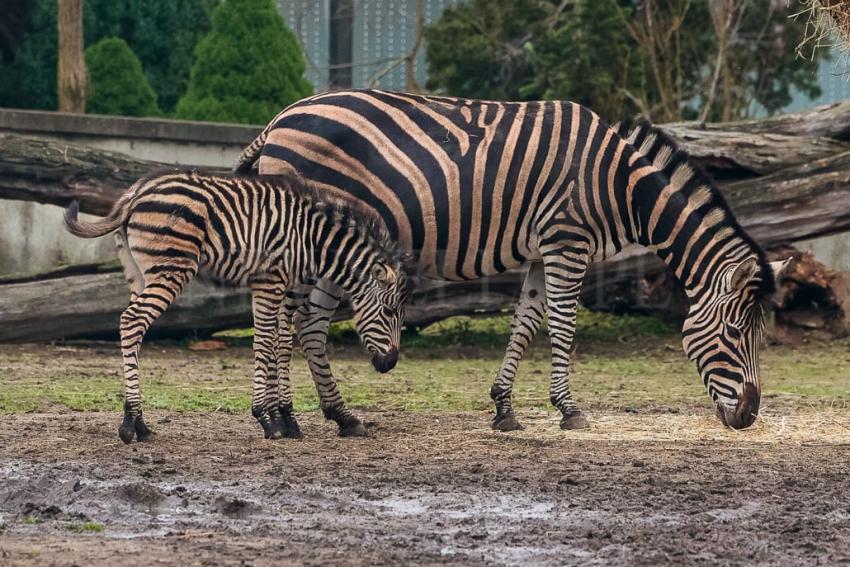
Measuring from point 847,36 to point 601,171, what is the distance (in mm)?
2034

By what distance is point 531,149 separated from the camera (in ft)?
29.6

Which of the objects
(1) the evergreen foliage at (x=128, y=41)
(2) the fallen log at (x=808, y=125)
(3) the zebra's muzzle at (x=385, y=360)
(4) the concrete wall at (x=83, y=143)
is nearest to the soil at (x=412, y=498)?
(3) the zebra's muzzle at (x=385, y=360)

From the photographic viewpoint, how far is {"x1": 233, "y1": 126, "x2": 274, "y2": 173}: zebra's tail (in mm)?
9227

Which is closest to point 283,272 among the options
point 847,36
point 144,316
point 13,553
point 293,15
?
point 144,316

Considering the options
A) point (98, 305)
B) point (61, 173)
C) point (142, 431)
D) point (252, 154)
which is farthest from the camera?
point (61, 173)

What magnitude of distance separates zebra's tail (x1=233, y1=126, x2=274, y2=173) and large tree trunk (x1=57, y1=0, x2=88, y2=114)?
295 inches

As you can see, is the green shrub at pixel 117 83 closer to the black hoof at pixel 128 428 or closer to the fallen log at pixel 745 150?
the fallen log at pixel 745 150

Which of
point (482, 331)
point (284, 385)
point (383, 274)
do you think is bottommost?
point (482, 331)

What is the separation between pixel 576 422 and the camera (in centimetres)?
881

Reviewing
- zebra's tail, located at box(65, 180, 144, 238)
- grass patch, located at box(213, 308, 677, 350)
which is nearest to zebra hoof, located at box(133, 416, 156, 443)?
zebra's tail, located at box(65, 180, 144, 238)

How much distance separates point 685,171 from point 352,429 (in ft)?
8.80

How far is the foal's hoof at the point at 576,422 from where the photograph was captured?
880 cm

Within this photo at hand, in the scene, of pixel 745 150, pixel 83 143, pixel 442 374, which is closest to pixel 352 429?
pixel 442 374

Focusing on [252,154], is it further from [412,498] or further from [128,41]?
[128,41]
